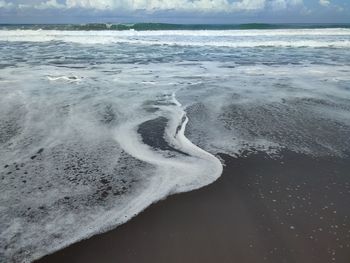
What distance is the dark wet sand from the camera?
286 cm

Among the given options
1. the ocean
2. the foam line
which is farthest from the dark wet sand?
the foam line

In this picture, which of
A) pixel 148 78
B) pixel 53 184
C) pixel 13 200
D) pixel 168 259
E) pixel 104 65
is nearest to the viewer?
pixel 168 259

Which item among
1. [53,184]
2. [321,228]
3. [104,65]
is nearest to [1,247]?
[53,184]

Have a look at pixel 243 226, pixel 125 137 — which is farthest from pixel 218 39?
pixel 243 226

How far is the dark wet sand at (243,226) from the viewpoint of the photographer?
2861 millimetres

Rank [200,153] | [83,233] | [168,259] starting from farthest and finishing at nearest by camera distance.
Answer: [200,153] → [83,233] → [168,259]

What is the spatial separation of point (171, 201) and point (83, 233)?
0.94 m

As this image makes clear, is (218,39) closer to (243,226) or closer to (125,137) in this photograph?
(125,137)

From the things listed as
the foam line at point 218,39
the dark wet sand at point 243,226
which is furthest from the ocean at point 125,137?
the foam line at point 218,39

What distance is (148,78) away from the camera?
1098cm

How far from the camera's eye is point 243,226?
10.6 feet

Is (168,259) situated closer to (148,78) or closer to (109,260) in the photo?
(109,260)

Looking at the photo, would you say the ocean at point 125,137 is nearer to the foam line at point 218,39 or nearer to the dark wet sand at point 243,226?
the dark wet sand at point 243,226

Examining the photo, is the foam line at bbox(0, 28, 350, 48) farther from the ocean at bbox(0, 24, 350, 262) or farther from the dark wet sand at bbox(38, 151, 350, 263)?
the dark wet sand at bbox(38, 151, 350, 263)
